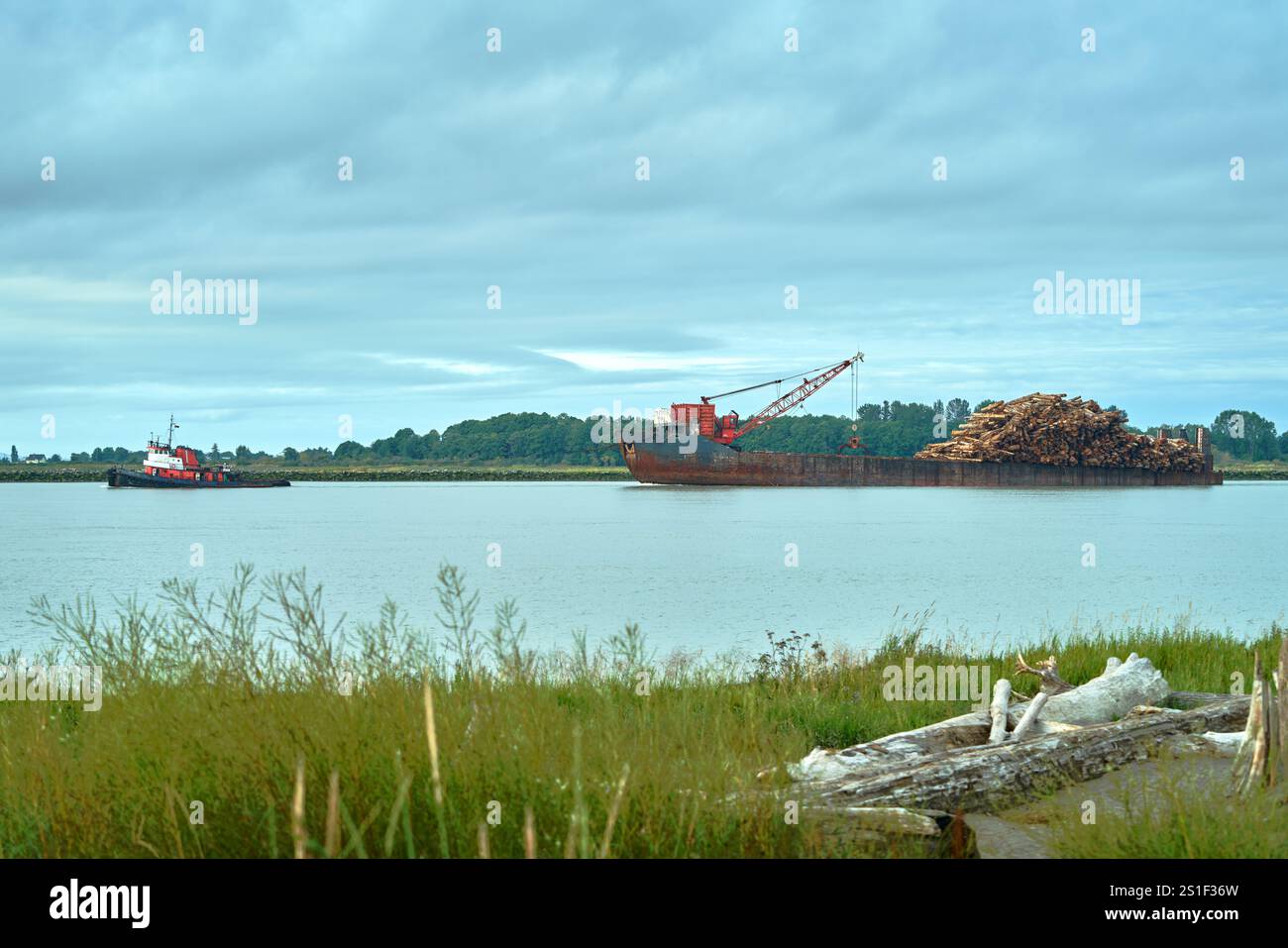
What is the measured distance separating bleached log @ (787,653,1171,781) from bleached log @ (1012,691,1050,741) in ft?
0.33

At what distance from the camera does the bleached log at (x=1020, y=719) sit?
8.12 m

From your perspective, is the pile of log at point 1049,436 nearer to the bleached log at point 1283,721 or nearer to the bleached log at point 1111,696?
the bleached log at point 1111,696

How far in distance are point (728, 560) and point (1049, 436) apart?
7137cm

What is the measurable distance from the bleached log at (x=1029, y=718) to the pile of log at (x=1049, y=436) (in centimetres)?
9914

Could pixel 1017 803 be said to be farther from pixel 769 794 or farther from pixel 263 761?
pixel 263 761

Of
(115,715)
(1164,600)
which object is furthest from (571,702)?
(1164,600)

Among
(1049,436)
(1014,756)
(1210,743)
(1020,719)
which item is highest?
(1049,436)

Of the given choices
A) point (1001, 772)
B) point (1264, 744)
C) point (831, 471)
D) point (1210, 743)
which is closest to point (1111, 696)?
point (1210, 743)

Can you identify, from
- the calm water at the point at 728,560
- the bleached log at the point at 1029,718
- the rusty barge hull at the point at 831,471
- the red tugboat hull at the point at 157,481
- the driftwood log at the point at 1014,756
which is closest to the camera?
the driftwood log at the point at 1014,756

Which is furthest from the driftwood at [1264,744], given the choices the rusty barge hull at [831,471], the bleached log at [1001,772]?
the rusty barge hull at [831,471]

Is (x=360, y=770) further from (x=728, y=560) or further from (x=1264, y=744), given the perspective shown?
(x=728, y=560)

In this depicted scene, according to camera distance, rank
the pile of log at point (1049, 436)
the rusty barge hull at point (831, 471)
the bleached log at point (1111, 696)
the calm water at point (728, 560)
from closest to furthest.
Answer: the bleached log at point (1111, 696)
the calm water at point (728, 560)
the rusty barge hull at point (831, 471)
the pile of log at point (1049, 436)

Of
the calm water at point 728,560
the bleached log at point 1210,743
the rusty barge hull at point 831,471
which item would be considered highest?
the rusty barge hull at point 831,471

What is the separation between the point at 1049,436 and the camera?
10394 centimetres
